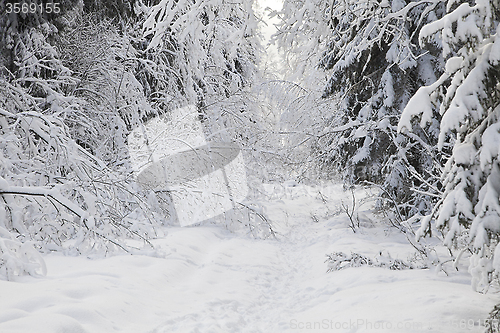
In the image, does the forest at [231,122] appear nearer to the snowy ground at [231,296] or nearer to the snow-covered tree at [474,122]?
the snow-covered tree at [474,122]

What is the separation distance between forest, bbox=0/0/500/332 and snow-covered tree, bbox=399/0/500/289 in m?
0.01

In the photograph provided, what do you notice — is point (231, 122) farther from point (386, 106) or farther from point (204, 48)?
point (386, 106)

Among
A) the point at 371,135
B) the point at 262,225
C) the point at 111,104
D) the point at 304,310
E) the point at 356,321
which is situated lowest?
the point at 262,225

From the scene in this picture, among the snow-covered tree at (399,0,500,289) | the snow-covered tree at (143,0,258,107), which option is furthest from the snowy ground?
the snow-covered tree at (143,0,258,107)

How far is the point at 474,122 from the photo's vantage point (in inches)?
101

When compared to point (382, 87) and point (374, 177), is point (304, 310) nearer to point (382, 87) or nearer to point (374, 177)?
point (374, 177)

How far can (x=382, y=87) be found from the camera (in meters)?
7.78

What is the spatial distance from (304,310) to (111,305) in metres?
2.46

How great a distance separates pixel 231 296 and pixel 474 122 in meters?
3.81

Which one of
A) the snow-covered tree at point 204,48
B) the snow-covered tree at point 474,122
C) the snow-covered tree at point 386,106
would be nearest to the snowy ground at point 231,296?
the snow-covered tree at point 474,122

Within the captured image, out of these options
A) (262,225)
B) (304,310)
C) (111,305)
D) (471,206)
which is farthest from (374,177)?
(111,305)

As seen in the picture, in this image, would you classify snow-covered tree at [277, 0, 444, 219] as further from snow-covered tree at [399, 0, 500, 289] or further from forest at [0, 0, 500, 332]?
snow-covered tree at [399, 0, 500, 289]

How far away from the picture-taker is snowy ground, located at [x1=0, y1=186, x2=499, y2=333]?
10.7 ft

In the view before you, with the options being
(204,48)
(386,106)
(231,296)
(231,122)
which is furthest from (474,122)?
(231,122)
